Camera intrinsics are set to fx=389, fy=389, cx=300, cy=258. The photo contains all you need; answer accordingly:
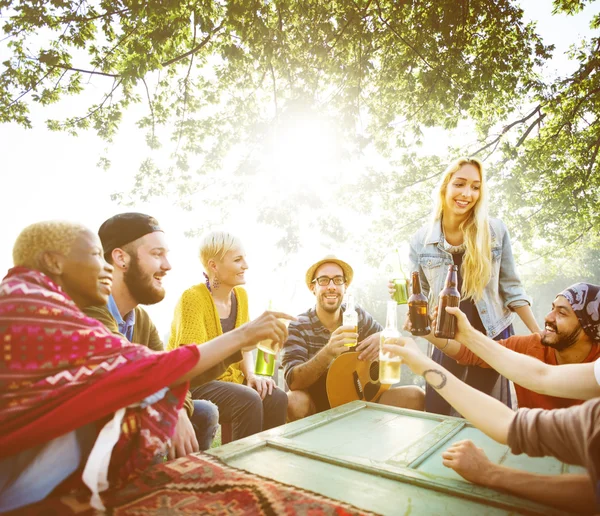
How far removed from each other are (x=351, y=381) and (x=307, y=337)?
26.8 inches

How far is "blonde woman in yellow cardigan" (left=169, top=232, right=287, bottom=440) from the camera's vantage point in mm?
3430

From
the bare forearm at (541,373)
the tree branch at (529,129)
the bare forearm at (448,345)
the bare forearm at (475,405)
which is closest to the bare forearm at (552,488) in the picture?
the bare forearm at (475,405)

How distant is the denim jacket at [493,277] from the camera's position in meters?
3.59

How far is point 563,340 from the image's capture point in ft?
10.1

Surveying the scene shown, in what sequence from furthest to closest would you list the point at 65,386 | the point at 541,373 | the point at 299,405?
the point at 299,405 → the point at 541,373 → the point at 65,386

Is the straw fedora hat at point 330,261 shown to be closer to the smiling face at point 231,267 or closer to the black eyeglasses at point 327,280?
the black eyeglasses at point 327,280

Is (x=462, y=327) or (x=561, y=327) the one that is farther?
(x=561, y=327)

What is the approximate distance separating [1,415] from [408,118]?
358 inches

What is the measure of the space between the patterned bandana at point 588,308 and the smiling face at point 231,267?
2925 millimetres

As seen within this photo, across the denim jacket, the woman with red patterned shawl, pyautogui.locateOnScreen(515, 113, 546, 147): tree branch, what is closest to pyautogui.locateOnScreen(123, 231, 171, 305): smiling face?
the woman with red patterned shawl

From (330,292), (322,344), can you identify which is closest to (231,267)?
(330,292)

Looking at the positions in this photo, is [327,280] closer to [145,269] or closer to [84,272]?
[145,269]

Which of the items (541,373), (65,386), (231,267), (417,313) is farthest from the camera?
(231,267)

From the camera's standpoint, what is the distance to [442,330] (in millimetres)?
2586
